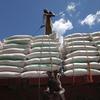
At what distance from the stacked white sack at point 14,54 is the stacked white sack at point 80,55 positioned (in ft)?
4.16

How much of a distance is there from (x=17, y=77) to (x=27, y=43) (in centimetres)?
268

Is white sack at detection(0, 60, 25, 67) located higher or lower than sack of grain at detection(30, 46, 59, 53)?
lower

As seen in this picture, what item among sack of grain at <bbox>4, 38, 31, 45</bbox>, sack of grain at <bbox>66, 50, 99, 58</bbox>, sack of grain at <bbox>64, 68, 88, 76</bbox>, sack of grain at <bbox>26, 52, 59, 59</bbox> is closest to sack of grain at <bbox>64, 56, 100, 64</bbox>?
sack of grain at <bbox>66, 50, 99, 58</bbox>

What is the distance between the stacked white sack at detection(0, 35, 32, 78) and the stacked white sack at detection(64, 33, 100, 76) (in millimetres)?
1267

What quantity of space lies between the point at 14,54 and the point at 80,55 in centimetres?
193

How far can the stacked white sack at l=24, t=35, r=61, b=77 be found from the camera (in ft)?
33.0

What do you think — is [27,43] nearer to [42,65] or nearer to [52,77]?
[42,65]

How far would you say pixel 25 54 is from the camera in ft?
37.3

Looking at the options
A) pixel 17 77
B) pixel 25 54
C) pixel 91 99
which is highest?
pixel 25 54

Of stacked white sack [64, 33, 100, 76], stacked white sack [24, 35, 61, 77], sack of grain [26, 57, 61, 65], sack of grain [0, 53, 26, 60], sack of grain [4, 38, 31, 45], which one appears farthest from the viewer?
sack of grain [4, 38, 31, 45]

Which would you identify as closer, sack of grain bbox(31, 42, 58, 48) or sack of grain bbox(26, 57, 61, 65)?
sack of grain bbox(26, 57, 61, 65)

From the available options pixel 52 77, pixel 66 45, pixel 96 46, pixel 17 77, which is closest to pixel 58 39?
pixel 66 45

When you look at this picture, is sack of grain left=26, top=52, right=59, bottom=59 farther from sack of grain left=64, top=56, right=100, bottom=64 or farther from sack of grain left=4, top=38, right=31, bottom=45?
sack of grain left=4, top=38, right=31, bottom=45

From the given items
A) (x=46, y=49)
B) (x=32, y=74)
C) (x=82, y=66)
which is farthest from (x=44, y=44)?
(x=32, y=74)
